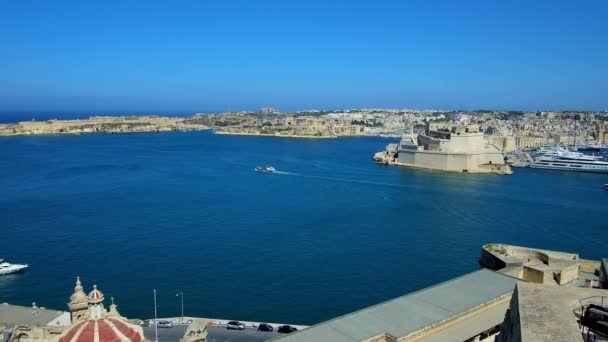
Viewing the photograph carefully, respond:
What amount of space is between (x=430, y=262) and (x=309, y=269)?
3.49 meters

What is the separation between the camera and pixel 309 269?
12.0 meters

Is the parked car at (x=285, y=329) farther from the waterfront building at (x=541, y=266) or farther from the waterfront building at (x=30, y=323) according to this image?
the waterfront building at (x=541, y=266)

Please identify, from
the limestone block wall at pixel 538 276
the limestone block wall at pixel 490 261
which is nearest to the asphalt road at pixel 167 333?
the limestone block wall at pixel 490 261

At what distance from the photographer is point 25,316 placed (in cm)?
734

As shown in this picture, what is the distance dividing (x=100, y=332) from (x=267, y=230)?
11.4 metres

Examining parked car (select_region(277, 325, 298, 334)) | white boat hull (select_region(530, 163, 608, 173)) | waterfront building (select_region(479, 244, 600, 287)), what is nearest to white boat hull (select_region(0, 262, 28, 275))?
parked car (select_region(277, 325, 298, 334))

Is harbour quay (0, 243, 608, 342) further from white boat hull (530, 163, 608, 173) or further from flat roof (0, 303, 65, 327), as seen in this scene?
white boat hull (530, 163, 608, 173)

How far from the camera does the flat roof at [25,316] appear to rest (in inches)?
279

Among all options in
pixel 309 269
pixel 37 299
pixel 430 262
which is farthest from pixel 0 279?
pixel 430 262

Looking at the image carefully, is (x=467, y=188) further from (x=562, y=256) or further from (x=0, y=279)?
(x=0, y=279)

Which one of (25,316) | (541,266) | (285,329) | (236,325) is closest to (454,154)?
(541,266)

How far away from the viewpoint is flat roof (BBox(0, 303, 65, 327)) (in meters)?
7.09

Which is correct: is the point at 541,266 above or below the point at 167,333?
above

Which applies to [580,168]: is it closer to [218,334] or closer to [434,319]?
[434,319]
